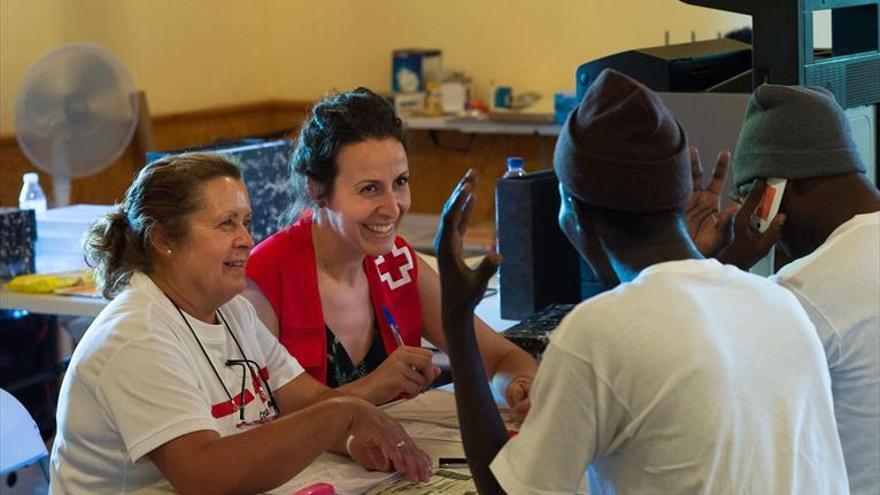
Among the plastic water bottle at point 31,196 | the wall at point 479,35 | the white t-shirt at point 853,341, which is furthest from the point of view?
the wall at point 479,35

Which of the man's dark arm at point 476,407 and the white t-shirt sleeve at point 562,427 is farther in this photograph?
Answer: the man's dark arm at point 476,407

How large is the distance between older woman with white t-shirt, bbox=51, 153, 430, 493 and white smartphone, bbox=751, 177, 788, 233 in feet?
2.04

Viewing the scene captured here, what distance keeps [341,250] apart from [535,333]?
1.36 feet

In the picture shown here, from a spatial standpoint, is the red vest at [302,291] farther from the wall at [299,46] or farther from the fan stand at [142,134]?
the fan stand at [142,134]

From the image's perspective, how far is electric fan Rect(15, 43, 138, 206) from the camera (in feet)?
16.2

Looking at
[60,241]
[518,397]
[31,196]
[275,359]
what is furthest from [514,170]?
[31,196]

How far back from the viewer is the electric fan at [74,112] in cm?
494

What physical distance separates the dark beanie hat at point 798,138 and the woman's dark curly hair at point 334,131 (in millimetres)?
749

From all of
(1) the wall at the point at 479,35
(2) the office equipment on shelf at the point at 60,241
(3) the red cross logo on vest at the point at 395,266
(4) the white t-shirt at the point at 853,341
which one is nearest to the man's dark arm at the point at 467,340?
(4) the white t-shirt at the point at 853,341

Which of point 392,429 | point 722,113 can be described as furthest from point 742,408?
point 722,113

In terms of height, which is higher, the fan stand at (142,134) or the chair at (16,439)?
the fan stand at (142,134)

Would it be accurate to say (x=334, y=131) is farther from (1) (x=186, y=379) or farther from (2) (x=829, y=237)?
(2) (x=829, y=237)

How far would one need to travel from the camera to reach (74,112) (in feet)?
16.6

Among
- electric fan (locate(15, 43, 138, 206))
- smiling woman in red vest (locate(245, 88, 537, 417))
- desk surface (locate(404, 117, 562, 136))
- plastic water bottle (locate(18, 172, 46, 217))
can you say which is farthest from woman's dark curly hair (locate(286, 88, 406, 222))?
desk surface (locate(404, 117, 562, 136))
